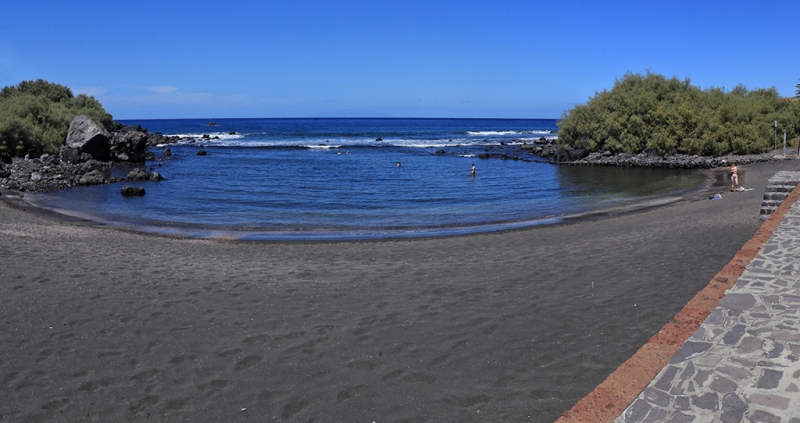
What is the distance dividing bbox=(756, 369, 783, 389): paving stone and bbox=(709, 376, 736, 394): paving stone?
0.74ft

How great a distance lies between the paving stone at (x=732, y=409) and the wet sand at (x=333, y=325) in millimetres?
1559

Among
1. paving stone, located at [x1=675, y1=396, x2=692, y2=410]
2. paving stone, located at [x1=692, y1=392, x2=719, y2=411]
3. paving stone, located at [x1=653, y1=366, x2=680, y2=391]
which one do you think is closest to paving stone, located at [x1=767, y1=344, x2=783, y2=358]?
paving stone, located at [x1=653, y1=366, x2=680, y2=391]

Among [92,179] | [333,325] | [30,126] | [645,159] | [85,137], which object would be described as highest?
[30,126]

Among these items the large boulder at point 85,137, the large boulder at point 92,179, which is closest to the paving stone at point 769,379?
the large boulder at point 92,179

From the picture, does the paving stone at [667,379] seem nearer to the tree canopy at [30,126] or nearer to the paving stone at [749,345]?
the paving stone at [749,345]

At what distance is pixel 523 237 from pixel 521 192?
16.0 meters

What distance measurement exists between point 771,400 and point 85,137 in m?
49.6

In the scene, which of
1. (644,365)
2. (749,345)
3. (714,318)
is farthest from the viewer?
(714,318)

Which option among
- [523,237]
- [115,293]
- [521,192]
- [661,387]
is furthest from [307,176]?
[661,387]

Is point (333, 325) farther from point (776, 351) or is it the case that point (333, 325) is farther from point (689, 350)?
point (776, 351)

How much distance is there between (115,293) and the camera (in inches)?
406

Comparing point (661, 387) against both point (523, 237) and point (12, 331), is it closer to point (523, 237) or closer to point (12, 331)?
point (12, 331)

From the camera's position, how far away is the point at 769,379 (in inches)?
202

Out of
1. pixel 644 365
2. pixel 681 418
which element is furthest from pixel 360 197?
pixel 681 418
